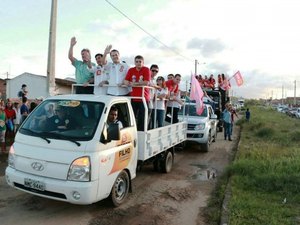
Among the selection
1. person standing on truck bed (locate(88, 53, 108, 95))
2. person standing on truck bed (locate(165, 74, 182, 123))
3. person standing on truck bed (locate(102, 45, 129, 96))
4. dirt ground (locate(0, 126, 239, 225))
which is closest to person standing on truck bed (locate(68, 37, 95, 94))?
person standing on truck bed (locate(88, 53, 108, 95))

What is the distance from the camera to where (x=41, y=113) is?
239 inches

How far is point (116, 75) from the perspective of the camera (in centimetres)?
733

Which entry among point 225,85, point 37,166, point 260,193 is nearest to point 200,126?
point 260,193

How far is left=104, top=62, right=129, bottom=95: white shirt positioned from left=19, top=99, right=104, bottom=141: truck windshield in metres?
1.28

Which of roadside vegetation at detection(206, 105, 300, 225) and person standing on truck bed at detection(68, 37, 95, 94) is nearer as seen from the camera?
roadside vegetation at detection(206, 105, 300, 225)

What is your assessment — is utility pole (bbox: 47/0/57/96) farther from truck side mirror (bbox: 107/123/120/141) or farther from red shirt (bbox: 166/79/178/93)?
truck side mirror (bbox: 107/123/120/141)

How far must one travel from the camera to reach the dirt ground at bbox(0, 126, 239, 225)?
5.52m

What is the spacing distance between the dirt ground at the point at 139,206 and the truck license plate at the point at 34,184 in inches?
21.4

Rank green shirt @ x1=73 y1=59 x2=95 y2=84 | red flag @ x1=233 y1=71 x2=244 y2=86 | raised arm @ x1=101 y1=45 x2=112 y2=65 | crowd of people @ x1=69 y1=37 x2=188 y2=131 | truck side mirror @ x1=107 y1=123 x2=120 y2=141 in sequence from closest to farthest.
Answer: truck side mirror @ x1=107 y1=123 x2=120 y2=141 → crowd of people @ x1=69 y1=37 x2=188 y2=131 → raised arm @ x1=101 y1=45 x2=112 y2=65 → green shirt @ x1=73 y1=59 x2=95 y2=84 → red flag @ x1=233 y1=71 x2=244 y2=86

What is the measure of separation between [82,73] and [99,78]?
22.5 inches

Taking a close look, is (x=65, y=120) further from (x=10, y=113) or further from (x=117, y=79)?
(x=10, y=113)

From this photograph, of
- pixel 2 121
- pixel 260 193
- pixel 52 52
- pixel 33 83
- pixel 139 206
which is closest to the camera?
pixel 139 206

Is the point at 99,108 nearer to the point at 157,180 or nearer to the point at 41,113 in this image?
the point at 41,113

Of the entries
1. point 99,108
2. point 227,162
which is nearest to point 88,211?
point 99,108
